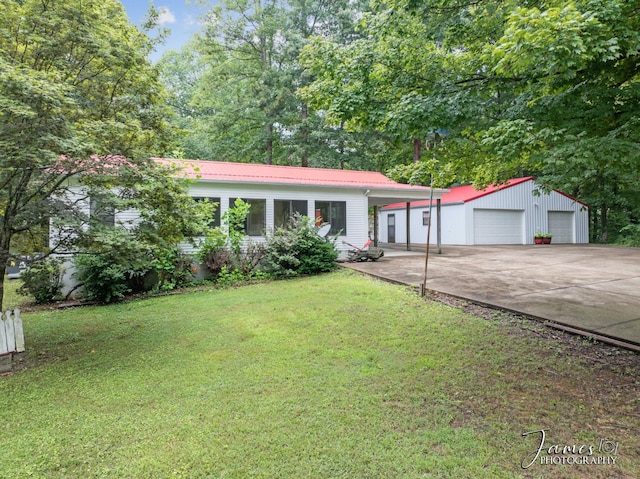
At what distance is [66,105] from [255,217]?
23.1 ft

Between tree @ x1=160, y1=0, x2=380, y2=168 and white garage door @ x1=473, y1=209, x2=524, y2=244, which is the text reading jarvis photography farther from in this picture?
tree @ x1=160, y1=0, x2=380, y2=168

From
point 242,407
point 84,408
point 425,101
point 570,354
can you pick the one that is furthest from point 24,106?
point 570,354

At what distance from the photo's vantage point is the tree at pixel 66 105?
3.35 meters

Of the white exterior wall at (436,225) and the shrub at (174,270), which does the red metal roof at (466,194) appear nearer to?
the white exterior wall at (436,225)

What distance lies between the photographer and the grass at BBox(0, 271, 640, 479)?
2139 mm

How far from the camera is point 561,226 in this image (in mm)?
19609

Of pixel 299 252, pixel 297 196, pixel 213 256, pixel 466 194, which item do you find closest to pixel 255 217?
pixel 297 196

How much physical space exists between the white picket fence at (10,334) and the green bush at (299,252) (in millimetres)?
5296

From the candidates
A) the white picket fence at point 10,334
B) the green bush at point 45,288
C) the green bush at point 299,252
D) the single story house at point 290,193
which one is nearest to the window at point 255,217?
the single story house at point 290,193

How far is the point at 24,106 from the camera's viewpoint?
10.4 ft

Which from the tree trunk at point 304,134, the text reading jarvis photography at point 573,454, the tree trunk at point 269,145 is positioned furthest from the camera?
the tree trunk at point 269,145

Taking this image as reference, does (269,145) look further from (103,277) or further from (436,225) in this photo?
(103,277)

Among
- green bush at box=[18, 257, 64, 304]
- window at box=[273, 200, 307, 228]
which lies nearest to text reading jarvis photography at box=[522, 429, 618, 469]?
green bush at box=[18, 257, 64, 304]

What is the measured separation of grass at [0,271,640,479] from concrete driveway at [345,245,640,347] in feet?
3.15
